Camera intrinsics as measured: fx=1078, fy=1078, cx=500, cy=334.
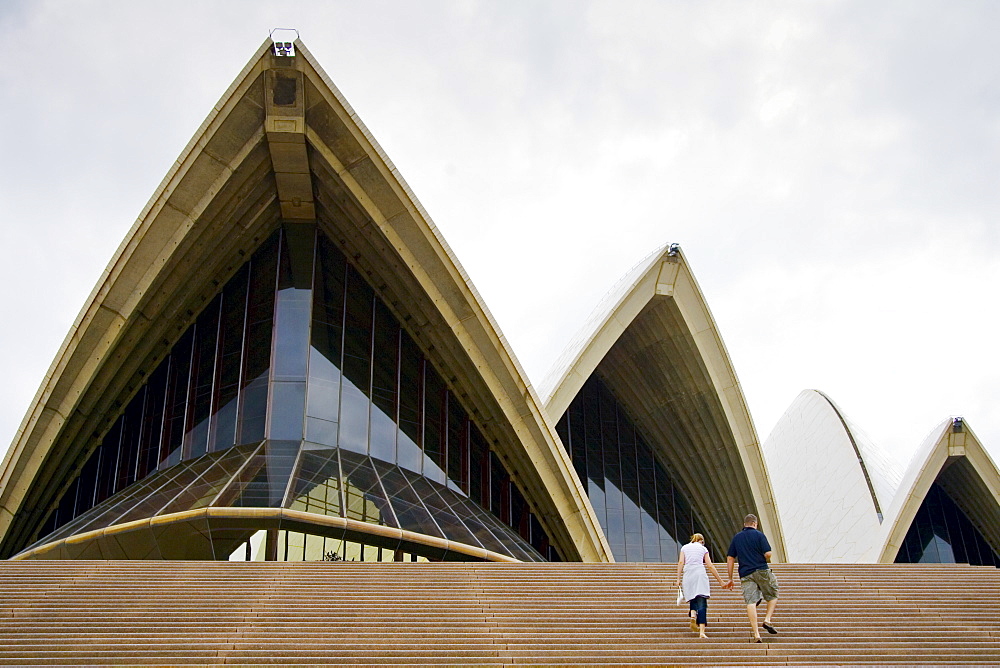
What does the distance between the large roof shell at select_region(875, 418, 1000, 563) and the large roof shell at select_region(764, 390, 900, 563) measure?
1347 mm

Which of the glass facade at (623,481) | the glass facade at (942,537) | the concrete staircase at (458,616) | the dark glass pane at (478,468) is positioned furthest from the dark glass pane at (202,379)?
the glass facade at (942,537)

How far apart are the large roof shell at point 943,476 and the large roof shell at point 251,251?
→ 37.5ft

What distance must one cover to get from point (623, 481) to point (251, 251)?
35.5ft

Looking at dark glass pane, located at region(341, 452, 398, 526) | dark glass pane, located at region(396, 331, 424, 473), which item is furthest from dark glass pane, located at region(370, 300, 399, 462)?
dark glass pane, located at region(341, 452, 398, 526)

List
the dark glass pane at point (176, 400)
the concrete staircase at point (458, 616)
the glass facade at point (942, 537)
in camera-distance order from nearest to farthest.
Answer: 1. the concrete staircase at point (458, 616)
2. the dark glass pane at point (176, 400)
3. the glass facade at point (942, 537)

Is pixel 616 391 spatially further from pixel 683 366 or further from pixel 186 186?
pixel 186 186

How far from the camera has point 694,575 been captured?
379 inches

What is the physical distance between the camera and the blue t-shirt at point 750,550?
9.73 m

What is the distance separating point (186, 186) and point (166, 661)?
13.9 meters

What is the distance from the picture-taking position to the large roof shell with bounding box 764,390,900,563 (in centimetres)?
3303

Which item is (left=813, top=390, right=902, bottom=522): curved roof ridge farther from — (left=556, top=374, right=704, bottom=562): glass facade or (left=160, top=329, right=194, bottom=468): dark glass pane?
(left=160, top=329, right=194, bottom=468): dark glass pane

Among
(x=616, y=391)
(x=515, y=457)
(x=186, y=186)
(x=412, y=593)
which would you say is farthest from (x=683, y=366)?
(x=412, y=593)

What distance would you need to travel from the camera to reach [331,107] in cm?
2044

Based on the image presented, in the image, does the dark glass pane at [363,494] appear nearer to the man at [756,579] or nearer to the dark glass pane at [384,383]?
the dark glass pane at [384,383]
